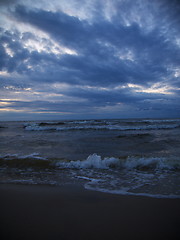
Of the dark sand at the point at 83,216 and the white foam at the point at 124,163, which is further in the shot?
the white foam at the point at 124,163

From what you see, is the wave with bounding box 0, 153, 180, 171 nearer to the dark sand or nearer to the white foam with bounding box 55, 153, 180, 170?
the white foam with bounding box 55, 153, 180, 170

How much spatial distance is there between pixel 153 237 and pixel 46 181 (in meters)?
2.74

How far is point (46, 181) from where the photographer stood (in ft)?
12.1

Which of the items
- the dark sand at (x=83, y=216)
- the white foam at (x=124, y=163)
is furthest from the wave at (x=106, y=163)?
the dark sand at (x=83, y=216)

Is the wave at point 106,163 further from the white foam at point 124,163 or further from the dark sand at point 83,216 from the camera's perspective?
the dark sand at point 83,216

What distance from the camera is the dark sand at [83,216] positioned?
5.81 feet

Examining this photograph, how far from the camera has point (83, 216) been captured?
2.14 metres

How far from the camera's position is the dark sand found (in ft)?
5.81

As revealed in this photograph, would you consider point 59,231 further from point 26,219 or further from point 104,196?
point 104,196

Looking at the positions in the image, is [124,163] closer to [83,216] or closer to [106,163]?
[106,163]

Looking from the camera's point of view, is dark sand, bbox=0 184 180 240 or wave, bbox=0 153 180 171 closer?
dark sand, bbox=0 184 180 240

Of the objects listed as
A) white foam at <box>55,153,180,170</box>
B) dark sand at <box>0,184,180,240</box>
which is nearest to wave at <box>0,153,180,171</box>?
white foam at <box>55,153,180,170</box>

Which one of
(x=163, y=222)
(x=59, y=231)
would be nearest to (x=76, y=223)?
(x=59, y=231)

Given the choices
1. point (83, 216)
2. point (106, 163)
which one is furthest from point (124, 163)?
point (83, 216)
